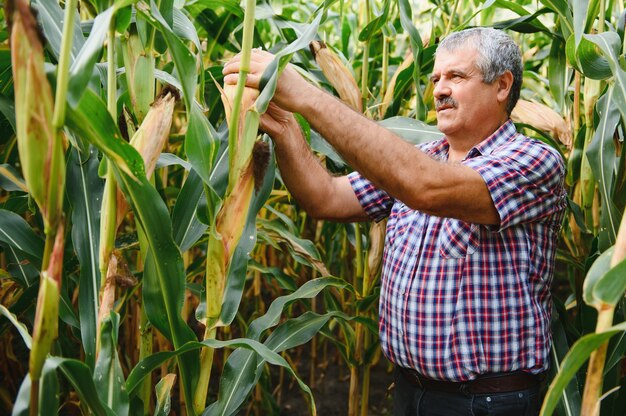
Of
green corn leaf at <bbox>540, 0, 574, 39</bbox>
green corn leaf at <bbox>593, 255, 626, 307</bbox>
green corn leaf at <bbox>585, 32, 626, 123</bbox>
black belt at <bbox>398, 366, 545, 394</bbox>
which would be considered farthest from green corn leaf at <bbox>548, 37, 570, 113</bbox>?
green corn leaf at <bbox>593, 255, 626, 307</bbox>

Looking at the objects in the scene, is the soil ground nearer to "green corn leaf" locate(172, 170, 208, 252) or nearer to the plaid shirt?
the plaid shirt

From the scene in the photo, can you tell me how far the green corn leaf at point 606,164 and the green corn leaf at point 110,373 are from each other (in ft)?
3.61

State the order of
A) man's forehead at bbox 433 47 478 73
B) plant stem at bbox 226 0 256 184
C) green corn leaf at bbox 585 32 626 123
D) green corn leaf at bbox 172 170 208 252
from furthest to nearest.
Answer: man's forehead at bbox 433 47 478 73
green corn leaf at bbox 172 170 208 252
green corn leaf at bbox 585 32 626 123
plant stem at bbox 226 0 256 184

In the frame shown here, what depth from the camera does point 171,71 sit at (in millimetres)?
1938

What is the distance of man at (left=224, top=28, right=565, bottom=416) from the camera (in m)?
1.41

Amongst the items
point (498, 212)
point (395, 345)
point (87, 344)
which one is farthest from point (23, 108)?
point (395, 345)

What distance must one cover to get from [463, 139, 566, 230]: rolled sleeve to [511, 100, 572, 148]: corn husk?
0.41m

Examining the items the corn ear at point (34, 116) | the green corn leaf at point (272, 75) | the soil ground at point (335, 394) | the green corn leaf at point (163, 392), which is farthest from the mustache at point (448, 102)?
the soil ground at point (335, 394)

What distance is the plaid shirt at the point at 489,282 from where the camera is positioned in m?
1.55

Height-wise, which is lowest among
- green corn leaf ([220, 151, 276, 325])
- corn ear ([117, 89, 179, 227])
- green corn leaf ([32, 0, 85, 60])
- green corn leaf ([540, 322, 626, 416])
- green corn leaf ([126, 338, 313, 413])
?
green corn leaf ([126, 338, 313, 413])

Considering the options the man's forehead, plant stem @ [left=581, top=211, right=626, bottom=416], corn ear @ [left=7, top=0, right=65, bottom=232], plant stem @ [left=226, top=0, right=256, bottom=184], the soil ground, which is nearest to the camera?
corn ear @ [left=7, top=0, right=65, bottom=232]

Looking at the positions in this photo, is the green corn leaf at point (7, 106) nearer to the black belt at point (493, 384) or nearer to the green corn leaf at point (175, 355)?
the green corn leaf at point (175, 355)

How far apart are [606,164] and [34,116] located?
1.25 m

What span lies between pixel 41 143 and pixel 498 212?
1.02 metres
